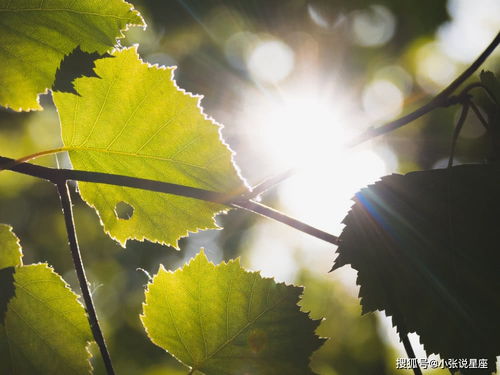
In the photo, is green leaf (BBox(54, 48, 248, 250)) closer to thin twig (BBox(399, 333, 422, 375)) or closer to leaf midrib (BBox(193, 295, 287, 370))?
leaf midrib (BBox(193, 295, 287, 370))

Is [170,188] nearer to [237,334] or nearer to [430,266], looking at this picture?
[237,334]

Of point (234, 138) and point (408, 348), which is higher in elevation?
point (234, 138)

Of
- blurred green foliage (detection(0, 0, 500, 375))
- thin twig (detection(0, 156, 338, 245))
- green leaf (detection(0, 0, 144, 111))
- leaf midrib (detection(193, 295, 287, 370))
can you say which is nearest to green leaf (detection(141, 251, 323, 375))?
leaf midrib (detection(193, 295, 287, 370))

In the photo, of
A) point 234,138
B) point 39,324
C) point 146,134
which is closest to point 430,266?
point 146,134

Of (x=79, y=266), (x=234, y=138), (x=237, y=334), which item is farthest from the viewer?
(x=234, y=138)

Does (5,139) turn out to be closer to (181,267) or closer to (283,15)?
(283,15)

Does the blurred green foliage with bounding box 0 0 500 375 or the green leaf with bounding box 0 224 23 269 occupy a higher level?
the blurred green foliage with bounding box 0 0 500 375

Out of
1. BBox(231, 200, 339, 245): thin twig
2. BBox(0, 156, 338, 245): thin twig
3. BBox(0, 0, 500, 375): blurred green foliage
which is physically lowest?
BBox(231, 200, 339, 245): thin twig
